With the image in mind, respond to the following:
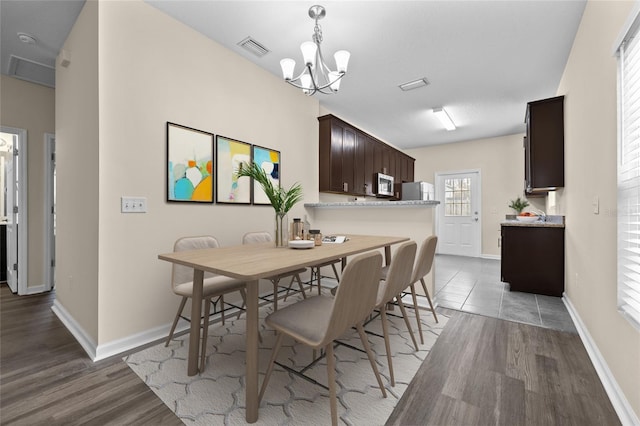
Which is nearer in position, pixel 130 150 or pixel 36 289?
pixel 130 150

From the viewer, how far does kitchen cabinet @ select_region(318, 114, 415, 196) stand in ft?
13.4

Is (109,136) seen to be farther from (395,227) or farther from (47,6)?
(395,227)

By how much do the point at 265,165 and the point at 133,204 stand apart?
1.41 m

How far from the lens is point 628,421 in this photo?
132 cm

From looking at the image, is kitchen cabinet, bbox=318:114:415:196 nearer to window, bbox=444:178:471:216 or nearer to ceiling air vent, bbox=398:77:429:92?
ceiling air vent, bbox=398:77:429:92

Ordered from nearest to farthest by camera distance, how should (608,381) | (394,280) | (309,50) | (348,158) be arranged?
(608,381)
(394,280)
(309,50)
(348,158)

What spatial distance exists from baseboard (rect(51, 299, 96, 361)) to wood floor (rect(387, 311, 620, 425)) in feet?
6.70

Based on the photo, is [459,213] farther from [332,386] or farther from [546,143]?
[332,386]

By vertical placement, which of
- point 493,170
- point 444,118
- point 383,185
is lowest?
point 383,185

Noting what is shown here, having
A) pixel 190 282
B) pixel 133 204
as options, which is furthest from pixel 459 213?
pixel 133 204

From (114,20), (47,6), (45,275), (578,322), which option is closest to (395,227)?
(578,322)

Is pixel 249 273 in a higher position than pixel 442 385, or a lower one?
higher

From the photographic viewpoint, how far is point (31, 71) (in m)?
3.06

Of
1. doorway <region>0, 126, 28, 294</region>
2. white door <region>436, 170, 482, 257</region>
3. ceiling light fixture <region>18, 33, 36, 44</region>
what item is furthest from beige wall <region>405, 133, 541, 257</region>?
doorway <region>0, 126, 28, 294</region>
